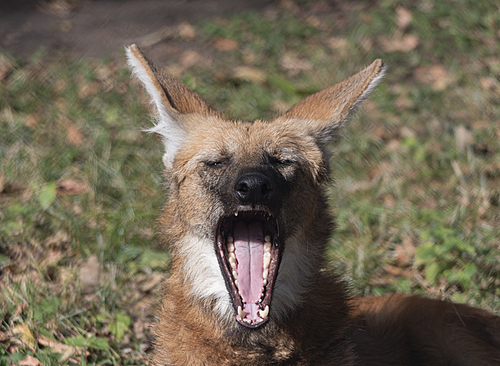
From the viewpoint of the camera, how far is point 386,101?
252 inches

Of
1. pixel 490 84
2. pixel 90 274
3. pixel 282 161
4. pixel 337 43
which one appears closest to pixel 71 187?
pixel 90 274

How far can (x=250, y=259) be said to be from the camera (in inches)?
104

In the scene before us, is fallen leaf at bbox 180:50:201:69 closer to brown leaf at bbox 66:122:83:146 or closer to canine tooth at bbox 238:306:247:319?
brown leaf at bbox 66:122:83:146

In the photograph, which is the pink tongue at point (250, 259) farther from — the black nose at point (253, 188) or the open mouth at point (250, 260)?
the black nose at point (253, 188)

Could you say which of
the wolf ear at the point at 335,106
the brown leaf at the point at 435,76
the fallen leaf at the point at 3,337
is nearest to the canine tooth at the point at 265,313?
the wolf ear at the point at 335,106

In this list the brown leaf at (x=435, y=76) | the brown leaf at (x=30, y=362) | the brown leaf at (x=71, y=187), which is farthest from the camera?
the brown leaf at (x=435, y=76)

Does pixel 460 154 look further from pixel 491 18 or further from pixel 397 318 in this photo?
pixel 491 18

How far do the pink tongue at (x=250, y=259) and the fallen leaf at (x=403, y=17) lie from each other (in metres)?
6.22

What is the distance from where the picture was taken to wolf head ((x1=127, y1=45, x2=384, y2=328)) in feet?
8.51

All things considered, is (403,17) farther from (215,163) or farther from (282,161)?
(215,163)

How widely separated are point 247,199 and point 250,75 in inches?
181

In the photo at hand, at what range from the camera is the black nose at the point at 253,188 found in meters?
2.45

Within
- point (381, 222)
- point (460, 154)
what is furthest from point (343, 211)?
point (460, 154)

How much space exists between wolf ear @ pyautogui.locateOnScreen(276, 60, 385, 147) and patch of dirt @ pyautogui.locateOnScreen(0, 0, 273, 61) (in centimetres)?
471
